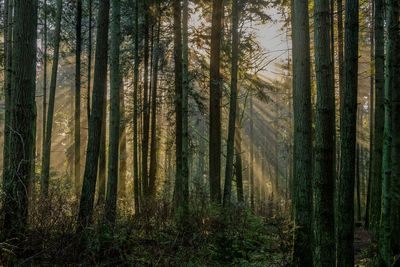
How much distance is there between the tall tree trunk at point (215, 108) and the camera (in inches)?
398

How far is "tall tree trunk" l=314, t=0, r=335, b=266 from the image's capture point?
4254mm

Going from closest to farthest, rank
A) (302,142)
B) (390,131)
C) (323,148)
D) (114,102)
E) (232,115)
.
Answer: (323,148)
(390,131)
(302,142)
(114,102)
(232,115)

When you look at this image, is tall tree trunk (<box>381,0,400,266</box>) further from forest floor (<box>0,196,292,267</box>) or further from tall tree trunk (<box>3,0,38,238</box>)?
tall tree trunk (<box>3,0,38,238</box>)

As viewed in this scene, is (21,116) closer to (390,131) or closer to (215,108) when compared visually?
(390,131)

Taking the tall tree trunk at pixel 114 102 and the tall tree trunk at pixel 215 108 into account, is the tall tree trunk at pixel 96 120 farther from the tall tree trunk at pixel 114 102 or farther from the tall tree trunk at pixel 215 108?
the tall tree trunk at pixel 215 108

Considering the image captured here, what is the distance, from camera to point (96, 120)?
6.02m

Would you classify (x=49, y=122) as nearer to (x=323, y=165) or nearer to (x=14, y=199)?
(x=14, y=199)

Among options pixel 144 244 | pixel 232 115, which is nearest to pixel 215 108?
pixel 232 115

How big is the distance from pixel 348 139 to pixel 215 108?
6120mm

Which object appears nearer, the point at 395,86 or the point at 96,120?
the point at 395,86

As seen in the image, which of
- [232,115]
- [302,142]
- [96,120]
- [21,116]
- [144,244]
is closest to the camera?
[21,116]

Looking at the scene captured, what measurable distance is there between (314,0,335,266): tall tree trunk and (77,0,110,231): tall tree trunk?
446 cm

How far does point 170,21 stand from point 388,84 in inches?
369

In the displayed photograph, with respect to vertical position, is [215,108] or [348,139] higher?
[215,108]
